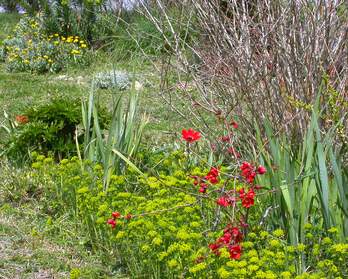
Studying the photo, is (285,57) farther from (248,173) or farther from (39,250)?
(39,250)

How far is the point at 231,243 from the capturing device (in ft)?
11.7

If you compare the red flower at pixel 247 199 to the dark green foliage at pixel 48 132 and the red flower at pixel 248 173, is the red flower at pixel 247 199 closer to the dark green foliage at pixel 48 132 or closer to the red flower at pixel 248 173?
the red flower at pixel 248 173

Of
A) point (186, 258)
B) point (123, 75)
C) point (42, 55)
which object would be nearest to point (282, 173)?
point (186, 258)

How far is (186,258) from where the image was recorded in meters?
3.63

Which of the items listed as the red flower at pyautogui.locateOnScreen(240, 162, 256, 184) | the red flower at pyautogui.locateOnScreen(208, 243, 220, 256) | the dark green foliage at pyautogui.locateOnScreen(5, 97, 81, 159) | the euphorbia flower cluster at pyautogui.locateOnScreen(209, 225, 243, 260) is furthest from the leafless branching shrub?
the red flower at pyautogui.locateOnScreen(208, 243, 220, 256)

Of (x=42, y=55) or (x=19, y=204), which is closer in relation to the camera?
(x=19, y=204)

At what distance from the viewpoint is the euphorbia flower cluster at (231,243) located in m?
3.44

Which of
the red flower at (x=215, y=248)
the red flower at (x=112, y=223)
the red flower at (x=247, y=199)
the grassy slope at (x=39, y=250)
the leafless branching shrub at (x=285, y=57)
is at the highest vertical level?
the leafless branching shrub at (x=285, y=57)

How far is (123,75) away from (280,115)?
5.65 metres

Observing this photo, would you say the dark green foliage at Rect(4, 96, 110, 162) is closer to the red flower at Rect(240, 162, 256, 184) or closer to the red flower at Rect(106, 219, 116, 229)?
the red flower at Rect(106, 219, 116, 229)

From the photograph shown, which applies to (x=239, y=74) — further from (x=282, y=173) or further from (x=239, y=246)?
(x=239, y=246)

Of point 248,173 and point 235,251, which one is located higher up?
point 248,173

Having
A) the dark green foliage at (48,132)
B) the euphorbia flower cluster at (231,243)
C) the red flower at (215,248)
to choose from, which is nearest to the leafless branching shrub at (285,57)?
the dark green foliage at (48,132)

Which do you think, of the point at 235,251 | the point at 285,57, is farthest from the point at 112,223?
the point at 285,57
